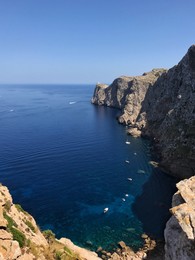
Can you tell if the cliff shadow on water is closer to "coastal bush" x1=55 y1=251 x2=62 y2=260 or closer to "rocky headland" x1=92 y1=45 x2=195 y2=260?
"rocky headland" x1=92 y1=45 x2=195 y2=260

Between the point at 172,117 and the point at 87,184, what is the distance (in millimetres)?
42891

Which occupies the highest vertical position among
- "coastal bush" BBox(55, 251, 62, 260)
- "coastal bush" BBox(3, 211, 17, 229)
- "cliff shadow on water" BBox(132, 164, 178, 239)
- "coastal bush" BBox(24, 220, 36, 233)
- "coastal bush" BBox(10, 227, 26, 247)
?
"coastal bush" BBox(3, 211, 17, 229)

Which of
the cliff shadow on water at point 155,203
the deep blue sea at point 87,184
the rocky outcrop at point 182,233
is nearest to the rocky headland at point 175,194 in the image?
the rocky outcrop at point 182,233

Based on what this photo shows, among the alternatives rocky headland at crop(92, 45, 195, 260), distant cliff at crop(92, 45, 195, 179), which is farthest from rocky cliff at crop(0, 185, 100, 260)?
distant cliff at crop(92, 45, 195, 179)

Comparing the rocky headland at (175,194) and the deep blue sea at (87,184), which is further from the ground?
the rocky headland at (175,194)

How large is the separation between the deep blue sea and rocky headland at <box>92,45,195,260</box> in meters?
7.07

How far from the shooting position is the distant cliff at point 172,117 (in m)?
86.7

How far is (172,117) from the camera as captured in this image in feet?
333

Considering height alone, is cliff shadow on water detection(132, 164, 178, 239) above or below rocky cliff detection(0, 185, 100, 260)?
below

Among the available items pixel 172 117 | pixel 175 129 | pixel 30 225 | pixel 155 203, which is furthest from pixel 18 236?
pixel 172 117

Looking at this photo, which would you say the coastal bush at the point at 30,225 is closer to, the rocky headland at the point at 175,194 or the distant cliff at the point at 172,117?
the rocky headland at the point at 175,194

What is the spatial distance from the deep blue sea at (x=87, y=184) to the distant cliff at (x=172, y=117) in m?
6.47

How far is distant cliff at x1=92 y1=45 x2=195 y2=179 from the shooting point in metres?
86.7

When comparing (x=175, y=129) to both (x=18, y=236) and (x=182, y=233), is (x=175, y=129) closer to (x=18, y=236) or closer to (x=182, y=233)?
(x=182, y=233)
